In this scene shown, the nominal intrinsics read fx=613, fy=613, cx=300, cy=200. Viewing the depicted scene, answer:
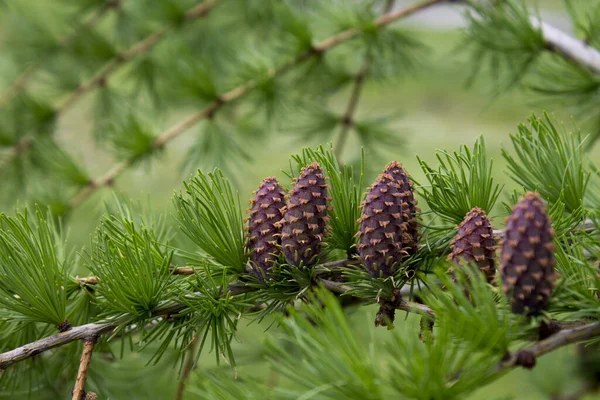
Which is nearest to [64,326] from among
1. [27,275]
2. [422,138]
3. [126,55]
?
[27,275]

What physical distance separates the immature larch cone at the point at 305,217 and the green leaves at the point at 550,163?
129 millimetres

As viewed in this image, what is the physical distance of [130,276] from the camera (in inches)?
13.8

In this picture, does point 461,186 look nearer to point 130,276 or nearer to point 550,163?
point 550,163

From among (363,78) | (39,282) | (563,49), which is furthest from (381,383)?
(363,78)

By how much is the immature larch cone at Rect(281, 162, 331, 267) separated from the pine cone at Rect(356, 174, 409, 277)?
0.09 ft

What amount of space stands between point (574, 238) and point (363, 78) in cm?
67

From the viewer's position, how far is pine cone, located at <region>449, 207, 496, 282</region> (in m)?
0.33

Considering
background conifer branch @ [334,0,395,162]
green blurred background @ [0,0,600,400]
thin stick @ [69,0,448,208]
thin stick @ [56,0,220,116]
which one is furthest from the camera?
green blurred background @ [0,0,600,400]

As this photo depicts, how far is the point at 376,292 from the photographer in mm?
343

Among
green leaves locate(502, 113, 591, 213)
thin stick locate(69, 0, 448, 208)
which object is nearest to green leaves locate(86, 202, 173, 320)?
green leaves locate(502, 113, 591, 213)

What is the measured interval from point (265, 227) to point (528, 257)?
0.15 metres

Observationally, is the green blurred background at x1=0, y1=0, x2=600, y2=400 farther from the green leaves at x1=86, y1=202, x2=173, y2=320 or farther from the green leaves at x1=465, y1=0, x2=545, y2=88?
the green leaves at x1=86, y1=202, x2=173, y2=320

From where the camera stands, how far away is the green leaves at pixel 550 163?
393 mm

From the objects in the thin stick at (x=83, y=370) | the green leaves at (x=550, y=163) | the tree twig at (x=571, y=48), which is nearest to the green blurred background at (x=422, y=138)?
the tree twig at (x=571, y=48)
